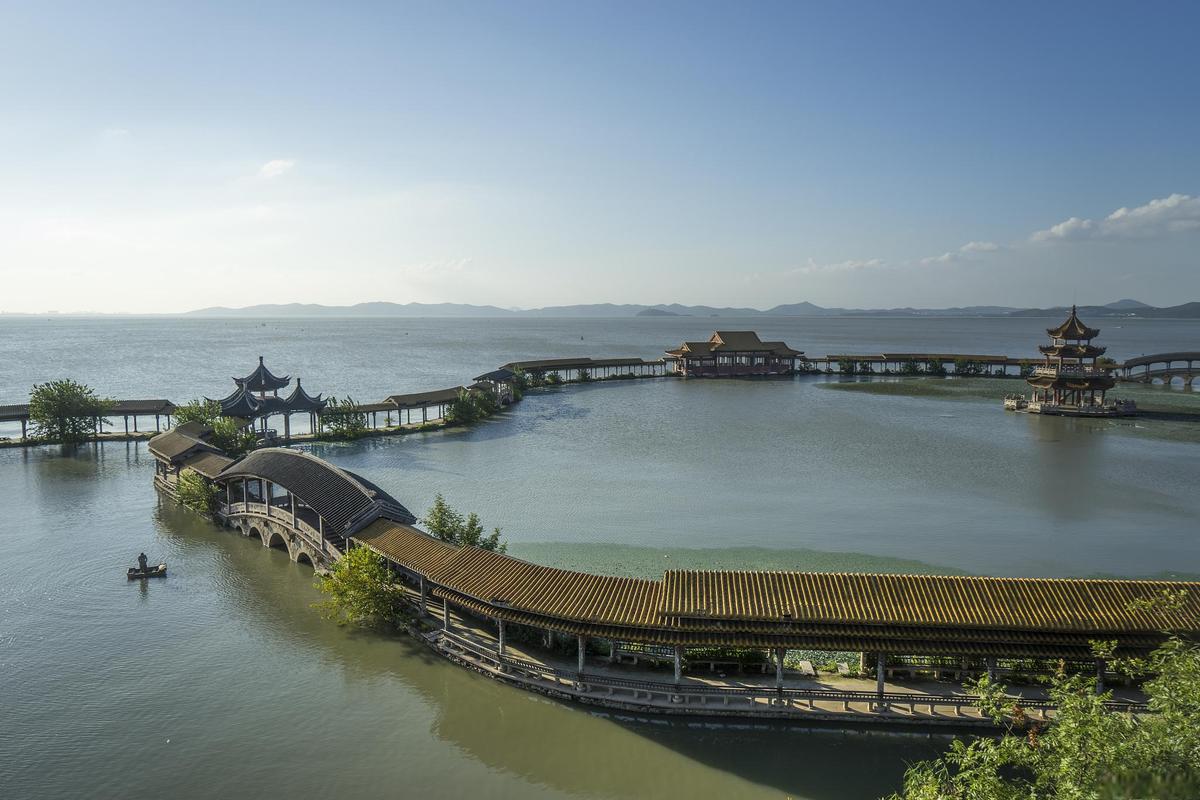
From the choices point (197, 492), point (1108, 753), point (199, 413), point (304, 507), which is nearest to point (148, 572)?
point (304, 507)

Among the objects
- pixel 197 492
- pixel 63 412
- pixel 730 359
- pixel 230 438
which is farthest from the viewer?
pixel 730 359

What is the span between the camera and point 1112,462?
1892 inches

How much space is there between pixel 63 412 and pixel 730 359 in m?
71.0

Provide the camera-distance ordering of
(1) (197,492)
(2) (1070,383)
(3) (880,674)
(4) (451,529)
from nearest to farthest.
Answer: (3) (880,674), (4) (451,529), (1) (197,492), (2) (1070,383)

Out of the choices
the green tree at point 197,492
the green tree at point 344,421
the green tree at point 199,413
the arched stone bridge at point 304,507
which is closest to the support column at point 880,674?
the arched stone bridge at point 304,507

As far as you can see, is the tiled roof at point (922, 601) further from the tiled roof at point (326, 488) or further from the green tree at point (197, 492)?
the green tree at point (197, 492)

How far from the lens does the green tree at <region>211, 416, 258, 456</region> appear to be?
44.8m

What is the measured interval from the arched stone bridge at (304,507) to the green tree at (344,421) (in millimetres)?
20803

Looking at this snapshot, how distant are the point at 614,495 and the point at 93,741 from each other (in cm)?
2520

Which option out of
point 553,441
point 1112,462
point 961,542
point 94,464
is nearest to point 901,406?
point 1112,462

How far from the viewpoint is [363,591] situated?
2344 cm

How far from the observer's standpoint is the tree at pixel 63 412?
51.9 m

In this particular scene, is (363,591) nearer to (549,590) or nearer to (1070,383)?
(549,590)

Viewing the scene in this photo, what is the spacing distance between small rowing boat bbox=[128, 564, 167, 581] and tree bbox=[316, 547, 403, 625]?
8.15 m
